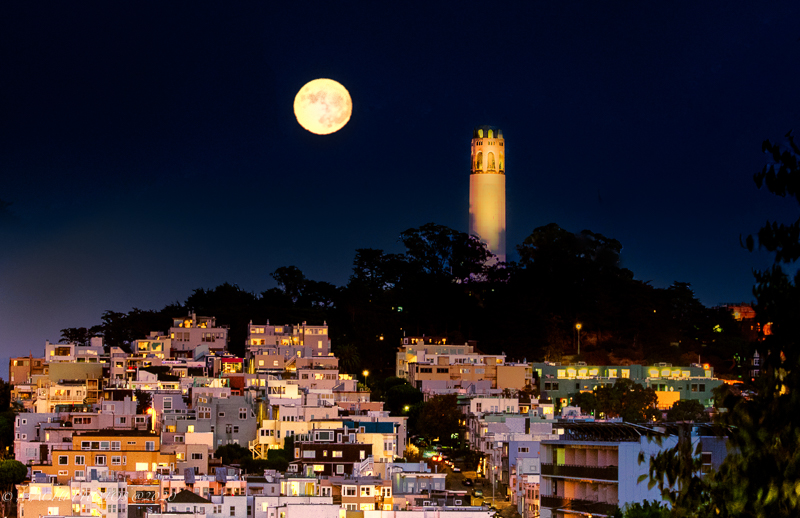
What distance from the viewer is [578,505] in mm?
18094

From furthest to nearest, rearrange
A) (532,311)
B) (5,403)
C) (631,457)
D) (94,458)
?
(532,311), (5,403), (94,458), (631,457)

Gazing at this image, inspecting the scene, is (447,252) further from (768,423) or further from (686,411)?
(768,423)

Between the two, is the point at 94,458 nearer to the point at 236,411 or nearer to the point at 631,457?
the point at 236,411

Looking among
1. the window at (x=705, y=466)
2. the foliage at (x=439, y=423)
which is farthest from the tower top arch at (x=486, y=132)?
the window at (x=705, y=466)

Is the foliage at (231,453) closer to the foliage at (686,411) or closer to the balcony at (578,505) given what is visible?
the balcony at (578,505)

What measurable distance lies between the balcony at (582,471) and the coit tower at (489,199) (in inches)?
1116

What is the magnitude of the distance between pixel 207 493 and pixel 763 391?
66.7 feet

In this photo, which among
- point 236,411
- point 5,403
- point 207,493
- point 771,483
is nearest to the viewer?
point 771,483

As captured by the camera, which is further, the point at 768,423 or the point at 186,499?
the point at 186,499

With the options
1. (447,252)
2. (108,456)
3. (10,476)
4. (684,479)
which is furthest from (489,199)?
(684,479)

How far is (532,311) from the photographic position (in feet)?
143

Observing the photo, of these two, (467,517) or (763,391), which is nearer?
(763,391)

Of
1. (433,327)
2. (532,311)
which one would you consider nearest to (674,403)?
(532,311)

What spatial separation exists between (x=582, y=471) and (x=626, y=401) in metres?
19.0
